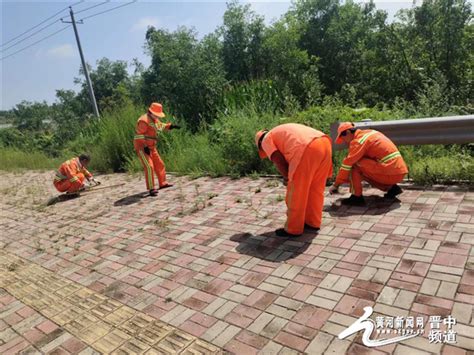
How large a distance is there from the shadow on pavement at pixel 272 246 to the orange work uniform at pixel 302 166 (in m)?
0.14

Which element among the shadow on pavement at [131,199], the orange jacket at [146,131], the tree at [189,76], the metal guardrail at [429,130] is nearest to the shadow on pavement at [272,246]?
the metal guardrail at [429,130]

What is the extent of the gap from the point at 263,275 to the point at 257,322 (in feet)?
2.25

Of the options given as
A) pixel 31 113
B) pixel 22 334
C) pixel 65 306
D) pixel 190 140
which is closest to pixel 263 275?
pixel 65 306

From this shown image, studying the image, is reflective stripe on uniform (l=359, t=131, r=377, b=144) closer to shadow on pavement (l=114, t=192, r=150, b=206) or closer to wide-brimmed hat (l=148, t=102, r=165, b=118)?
wide-brimmed hat (l=148, t=102, r=165, b=118)

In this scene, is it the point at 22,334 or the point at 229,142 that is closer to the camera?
the point at 22,334

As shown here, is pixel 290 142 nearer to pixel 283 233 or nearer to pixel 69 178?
pixel 283 233

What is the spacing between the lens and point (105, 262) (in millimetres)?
4270

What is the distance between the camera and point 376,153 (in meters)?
4.60

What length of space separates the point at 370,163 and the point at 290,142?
4.40 ft

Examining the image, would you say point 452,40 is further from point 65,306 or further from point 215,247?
point 65,306

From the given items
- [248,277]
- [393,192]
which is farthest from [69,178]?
[393,192]

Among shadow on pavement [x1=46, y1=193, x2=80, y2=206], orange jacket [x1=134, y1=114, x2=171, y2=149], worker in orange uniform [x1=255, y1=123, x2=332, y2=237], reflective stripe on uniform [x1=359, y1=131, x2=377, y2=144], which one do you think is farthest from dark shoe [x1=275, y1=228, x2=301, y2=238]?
shadow on pavement [x1=46, y1=193, x2=80, y2=206]

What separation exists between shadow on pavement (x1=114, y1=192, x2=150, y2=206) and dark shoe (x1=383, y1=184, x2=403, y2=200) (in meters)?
4.36

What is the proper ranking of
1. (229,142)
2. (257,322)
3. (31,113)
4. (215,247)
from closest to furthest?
(257,322)
(215,247)
(229,142)
(31,113)
